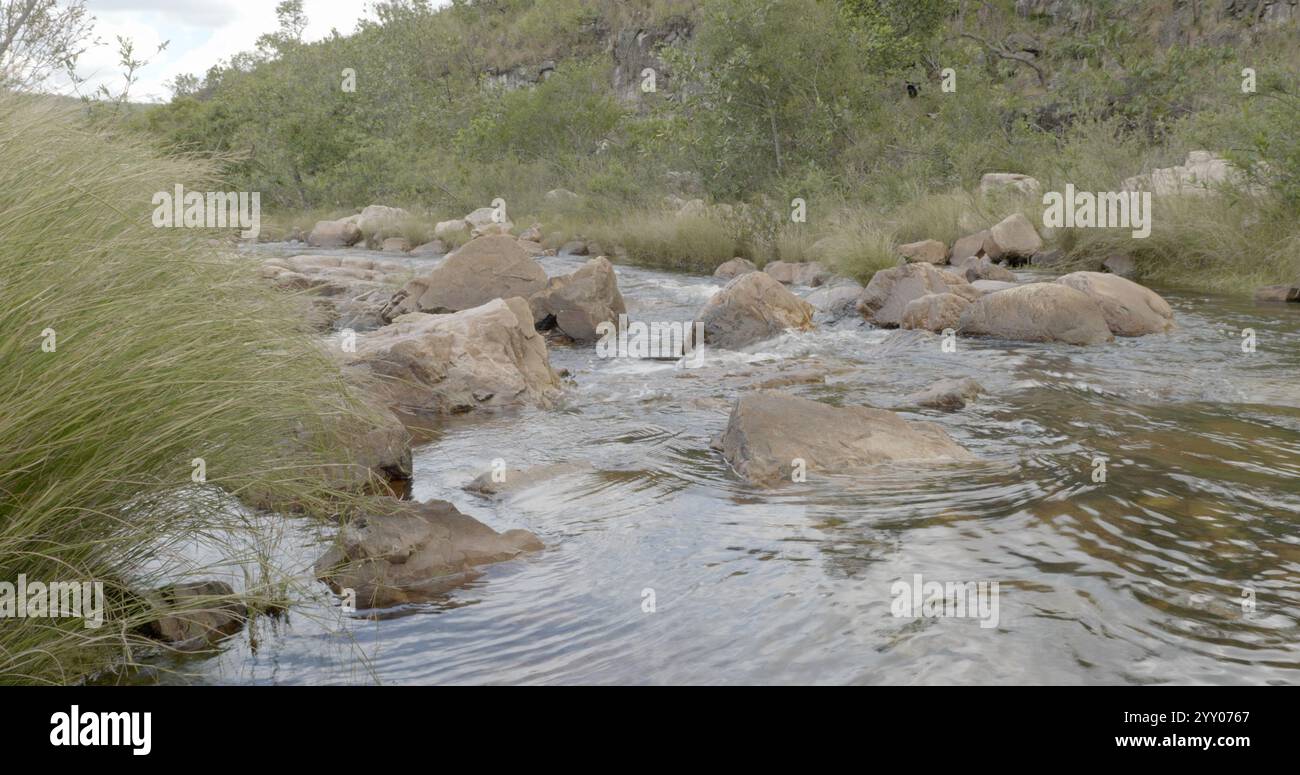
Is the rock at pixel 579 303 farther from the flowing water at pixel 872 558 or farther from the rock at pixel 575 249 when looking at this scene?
the rock at pixel 575 249

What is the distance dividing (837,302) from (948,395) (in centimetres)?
464

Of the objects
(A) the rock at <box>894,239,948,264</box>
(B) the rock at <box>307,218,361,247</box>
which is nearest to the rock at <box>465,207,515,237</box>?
(B) the rock at <box>307,218,361,247</box>

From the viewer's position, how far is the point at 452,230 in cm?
2200

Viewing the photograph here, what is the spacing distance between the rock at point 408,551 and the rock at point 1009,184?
12733 mm

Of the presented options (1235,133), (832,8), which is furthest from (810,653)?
(832,8)

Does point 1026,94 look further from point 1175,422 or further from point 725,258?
point 1175,422

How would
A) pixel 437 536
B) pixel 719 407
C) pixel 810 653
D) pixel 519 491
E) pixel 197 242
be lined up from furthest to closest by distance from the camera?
1. pixel 719 407
2. pixel 519 491
3. pixel 437 536
4. pixel 197 242
5. pixel 810 653

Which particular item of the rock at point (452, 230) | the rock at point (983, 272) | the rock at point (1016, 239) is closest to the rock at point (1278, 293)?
the rock at point (983, 272)

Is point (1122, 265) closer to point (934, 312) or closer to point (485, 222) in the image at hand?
point (934, 312)

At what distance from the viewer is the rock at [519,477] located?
209 inches

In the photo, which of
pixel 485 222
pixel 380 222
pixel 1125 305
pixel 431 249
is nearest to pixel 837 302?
pixel 1125 305

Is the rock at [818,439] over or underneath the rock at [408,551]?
over

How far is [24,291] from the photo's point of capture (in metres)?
2.77

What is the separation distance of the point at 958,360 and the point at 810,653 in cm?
580
